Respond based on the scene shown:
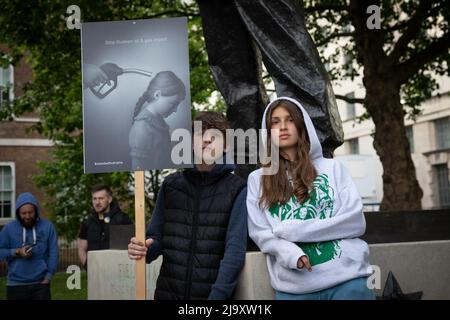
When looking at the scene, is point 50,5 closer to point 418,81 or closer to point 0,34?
point 0,34

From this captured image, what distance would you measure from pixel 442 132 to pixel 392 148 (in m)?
19.9

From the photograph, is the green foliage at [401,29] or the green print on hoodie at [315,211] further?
the green foliage at [401,29]

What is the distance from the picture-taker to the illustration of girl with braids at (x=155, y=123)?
3.37 meters

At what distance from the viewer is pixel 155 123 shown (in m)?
3.41

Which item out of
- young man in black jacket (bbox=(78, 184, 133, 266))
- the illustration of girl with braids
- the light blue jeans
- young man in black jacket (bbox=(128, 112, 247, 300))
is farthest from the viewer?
young man in black jacket (bbox=(78, 184, 133, 266))

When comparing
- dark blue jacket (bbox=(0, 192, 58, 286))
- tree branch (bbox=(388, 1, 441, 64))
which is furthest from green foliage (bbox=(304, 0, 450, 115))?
dark blue jacket (bbox=(0, 192, 58, 286))

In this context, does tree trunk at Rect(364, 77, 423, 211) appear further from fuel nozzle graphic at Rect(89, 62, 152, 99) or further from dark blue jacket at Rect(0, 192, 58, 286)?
fuel nozzle graphic at Rect(89, 62, 152, 99)

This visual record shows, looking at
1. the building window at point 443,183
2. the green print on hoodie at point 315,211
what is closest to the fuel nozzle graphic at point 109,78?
the green print on hoodie at point 315,211

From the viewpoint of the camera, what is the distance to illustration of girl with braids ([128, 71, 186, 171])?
11.1 feet

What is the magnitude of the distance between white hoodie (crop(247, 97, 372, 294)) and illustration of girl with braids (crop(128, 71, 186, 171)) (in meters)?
0.66

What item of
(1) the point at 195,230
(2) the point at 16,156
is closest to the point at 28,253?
(1) the point at 195,230

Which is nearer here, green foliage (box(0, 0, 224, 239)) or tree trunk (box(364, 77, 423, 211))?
tree trunk (box(364, 77, 423, 211))

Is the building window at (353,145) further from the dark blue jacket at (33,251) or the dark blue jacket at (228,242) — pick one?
the dark blue jacket at (228,242)
